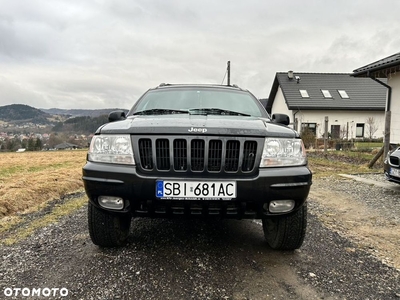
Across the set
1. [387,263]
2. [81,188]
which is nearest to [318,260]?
[387,263]

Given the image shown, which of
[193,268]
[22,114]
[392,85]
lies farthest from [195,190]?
[22,114]

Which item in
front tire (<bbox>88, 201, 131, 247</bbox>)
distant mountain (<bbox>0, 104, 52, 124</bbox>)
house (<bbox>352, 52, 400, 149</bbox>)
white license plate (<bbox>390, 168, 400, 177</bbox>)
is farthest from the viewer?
distant mountain (<bbox>0, 104, 52, 124</bbox>)

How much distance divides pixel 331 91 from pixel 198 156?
27.5 meters

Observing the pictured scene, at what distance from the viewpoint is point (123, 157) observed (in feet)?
7.29

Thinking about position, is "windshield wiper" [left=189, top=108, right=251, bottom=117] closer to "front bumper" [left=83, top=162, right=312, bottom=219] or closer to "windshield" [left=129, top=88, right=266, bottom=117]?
"windshield" [left=129, top=88, right=266, bottom=117]

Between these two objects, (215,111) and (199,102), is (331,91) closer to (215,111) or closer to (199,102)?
(199,102)

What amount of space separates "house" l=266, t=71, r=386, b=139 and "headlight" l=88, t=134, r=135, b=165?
77.0ft

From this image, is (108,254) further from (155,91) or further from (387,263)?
(387,263)

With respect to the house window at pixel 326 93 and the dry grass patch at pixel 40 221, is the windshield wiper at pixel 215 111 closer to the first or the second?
the dry grass patch at pixel 40 221

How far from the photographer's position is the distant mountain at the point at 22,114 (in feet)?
346

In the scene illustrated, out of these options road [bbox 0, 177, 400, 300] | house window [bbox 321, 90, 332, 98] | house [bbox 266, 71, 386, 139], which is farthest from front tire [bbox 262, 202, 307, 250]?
house window [bbox 321, 90, 332, 98]

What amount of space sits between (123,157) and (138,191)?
291 mm

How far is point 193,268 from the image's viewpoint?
2336 mm

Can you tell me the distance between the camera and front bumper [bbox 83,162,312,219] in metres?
2.12
